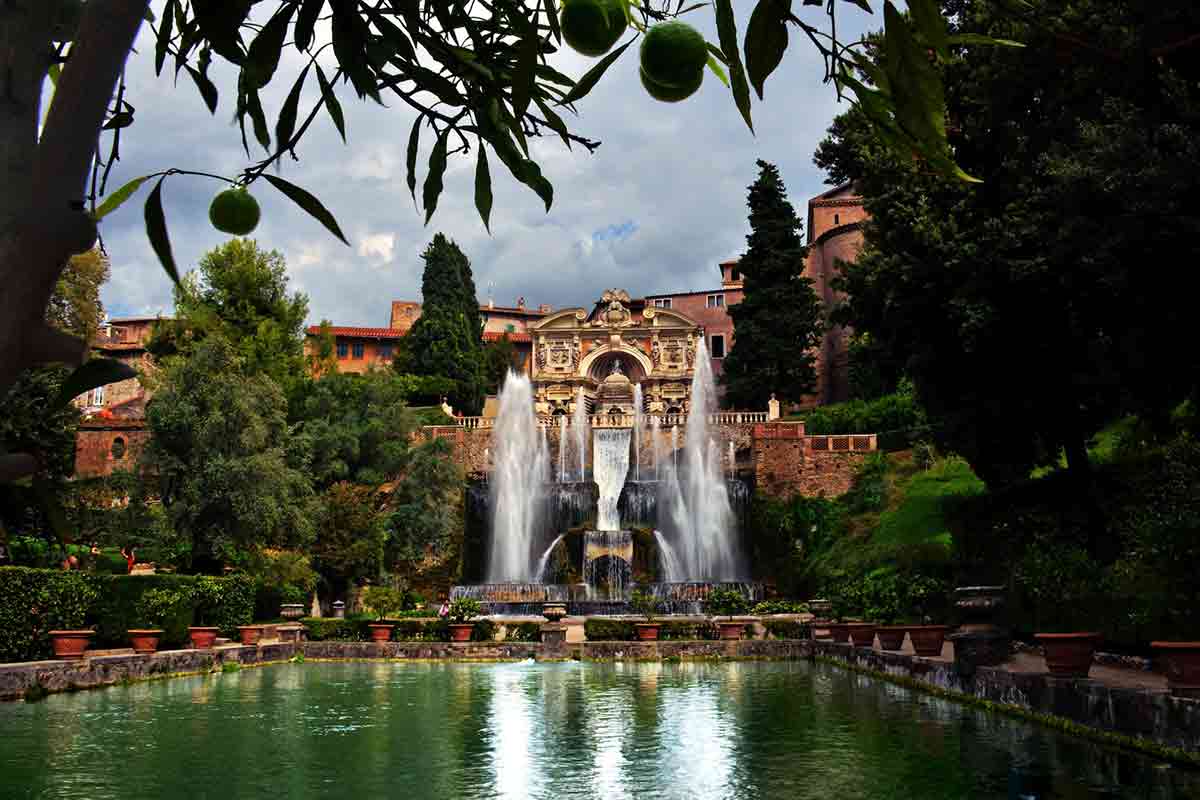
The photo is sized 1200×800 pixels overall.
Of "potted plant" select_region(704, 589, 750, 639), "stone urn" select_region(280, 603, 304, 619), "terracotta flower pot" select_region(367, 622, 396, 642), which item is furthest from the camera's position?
"potted plant" select_region(704, 589, 750, 639)

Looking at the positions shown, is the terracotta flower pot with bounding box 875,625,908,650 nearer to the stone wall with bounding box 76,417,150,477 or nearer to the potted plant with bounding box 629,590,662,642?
the potted plant with bounding box 629,590,662,642

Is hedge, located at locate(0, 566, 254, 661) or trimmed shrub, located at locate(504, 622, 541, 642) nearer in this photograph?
hedge, located at locate(0, 566, 254, 661)

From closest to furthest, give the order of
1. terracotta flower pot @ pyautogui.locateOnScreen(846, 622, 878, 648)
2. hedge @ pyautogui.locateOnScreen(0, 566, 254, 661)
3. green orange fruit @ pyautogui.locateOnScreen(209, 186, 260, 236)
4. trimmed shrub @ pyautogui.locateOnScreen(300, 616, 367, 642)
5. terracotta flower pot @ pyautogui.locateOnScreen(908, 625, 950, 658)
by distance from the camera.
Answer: green orange fruit @ pyautogui.locateOnScreen(209, 186, 260, 236) < terracotta flower pot @ pyautogui.locateOnScreen(908, 625, 950, 658) < hedge @ pyautogui.locateOnScreen(0, 566, 254, 661) < terracotta flower pot @ pyautogui.locateOnScreen(846, 622, 878, 648) < trimmed shrub @ pyautogui.locateOnScreen(300, 616, 367, 642)

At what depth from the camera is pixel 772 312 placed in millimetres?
42812

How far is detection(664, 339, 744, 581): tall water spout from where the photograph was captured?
1336 inches

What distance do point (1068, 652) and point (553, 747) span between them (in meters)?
4.80

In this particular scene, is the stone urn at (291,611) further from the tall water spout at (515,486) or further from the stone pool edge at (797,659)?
the tall water spout at (515,486)

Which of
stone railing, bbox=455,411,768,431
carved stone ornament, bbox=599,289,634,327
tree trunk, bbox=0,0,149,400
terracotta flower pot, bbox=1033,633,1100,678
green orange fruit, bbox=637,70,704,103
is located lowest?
terracotta flower pot, bbox=1033,633,1100,678

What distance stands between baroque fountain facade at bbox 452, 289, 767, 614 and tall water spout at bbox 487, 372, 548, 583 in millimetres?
47

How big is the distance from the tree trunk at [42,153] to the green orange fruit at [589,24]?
0.51 meters

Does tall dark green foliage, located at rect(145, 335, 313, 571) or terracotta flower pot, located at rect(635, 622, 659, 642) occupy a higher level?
tall dark green foliage, located at rect(145, 335, 313, 571)

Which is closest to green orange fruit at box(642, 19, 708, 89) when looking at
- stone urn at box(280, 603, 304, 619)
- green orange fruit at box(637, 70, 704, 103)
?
green orange fruit at box(637, 70, 704, 103)

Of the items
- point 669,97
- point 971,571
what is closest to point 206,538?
point 971,571

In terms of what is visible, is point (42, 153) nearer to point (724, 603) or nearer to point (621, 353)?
point (724, 603)
